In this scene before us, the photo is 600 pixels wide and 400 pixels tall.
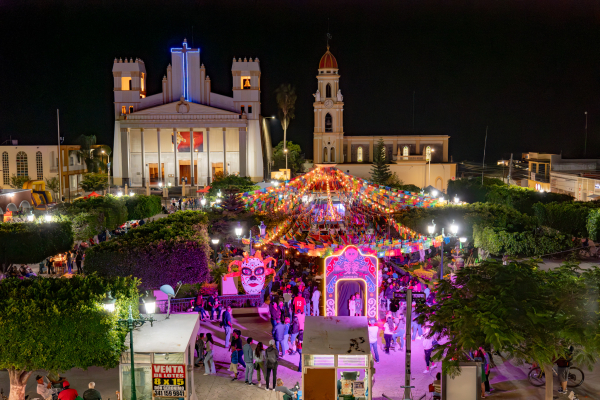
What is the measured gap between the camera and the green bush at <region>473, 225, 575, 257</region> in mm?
26328

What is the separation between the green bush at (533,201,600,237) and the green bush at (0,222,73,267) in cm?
2714

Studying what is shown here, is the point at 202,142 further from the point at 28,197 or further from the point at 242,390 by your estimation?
the point at 242,390

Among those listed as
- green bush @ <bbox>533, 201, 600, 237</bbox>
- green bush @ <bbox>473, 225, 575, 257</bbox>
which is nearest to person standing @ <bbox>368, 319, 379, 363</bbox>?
green bush @ <bbox>473, 225, 575, 257</bbox>

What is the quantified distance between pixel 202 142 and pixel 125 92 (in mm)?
10866

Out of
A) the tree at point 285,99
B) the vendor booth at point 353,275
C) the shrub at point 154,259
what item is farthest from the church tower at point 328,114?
the vendor booth at point 353,275

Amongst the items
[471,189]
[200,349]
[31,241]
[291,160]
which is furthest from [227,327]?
[291,160]

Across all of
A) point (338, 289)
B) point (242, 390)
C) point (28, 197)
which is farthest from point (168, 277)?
point (28, 197)

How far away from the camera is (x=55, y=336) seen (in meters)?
12.2

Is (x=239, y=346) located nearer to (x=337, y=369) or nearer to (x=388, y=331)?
(x=337, y=369)

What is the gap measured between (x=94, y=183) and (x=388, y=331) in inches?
1912

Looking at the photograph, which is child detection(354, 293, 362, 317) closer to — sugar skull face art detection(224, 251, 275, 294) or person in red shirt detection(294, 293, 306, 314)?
person in red shirt detection(294, 293, 306, 314)

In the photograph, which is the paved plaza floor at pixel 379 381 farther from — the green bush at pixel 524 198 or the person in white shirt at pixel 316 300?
the green bush at pixel 524 198

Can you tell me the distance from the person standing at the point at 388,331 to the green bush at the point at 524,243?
39.8 feet

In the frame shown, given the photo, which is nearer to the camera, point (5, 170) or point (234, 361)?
point (234, 361)
